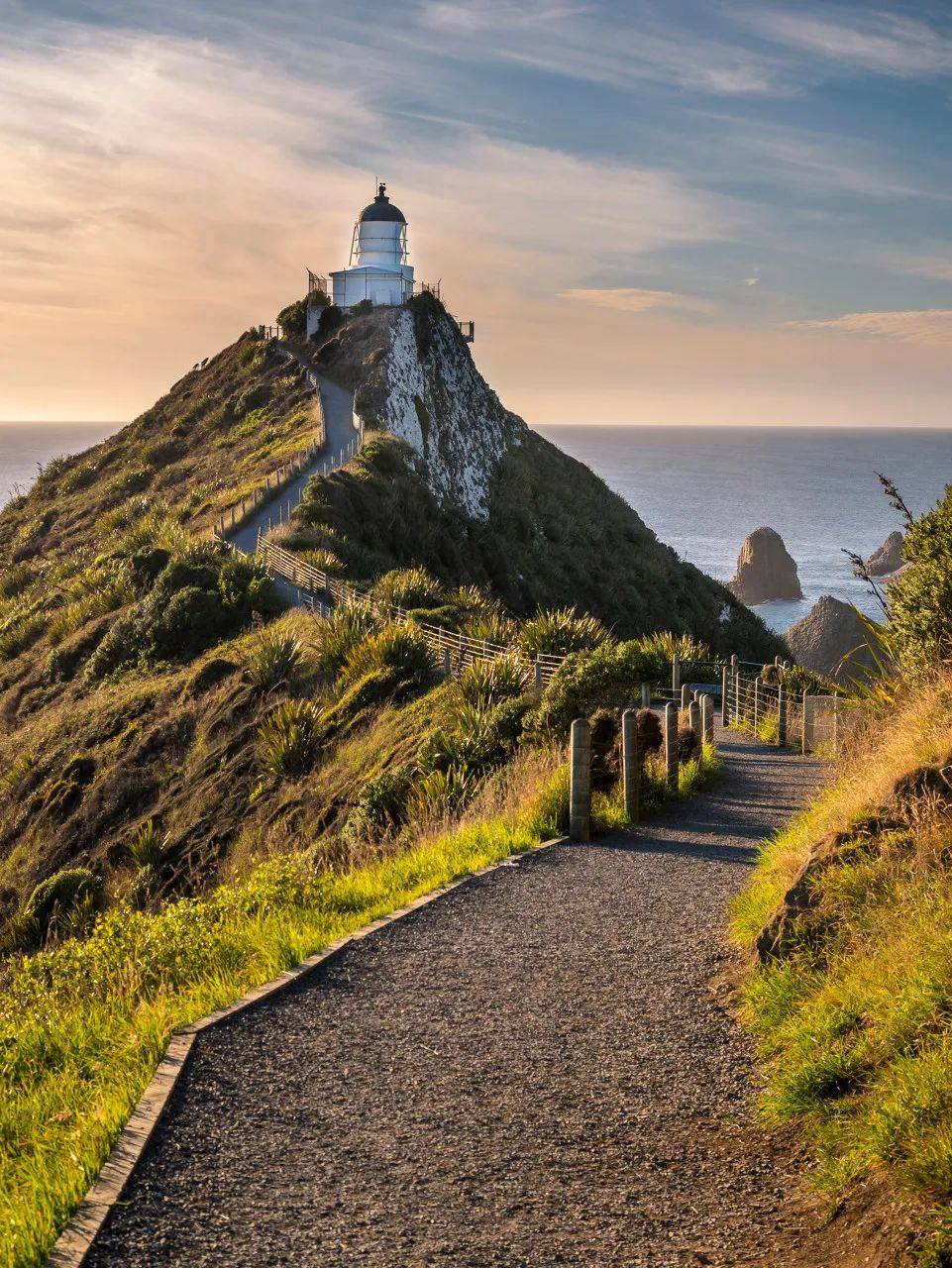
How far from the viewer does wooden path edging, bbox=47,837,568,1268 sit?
487 centimetres

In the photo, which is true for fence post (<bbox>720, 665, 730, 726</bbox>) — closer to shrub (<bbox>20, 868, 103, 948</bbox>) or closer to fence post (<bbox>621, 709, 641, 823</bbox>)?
fence post (<bbox>621, 709, 641, 823</bbox>)

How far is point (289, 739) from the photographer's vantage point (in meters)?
20.4

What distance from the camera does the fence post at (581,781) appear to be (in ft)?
38.8

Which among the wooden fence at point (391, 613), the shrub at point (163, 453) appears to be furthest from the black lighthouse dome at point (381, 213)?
the wooden fence at point (391, 613)

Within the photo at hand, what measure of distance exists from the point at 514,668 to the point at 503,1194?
43.7 feet

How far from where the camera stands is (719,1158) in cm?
549

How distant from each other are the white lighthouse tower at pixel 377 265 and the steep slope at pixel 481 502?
260 centimetres

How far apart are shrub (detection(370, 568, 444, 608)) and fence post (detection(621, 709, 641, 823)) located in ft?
46.4

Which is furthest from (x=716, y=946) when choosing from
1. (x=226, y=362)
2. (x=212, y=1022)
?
(x=226, y=362)

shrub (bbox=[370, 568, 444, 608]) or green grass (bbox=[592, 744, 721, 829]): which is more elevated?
shrub (bbox=[370, 568, 444, 608])

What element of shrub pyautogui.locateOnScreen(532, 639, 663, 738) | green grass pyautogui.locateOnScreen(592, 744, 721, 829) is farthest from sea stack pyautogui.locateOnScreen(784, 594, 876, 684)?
green grass pyautogui.locateOnScreen(592, 744, 721, 829)

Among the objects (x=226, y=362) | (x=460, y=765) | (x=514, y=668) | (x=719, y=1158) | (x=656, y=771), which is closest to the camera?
(x=719, y=1158)

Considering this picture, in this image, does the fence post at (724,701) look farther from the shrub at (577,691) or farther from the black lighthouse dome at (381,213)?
the black lighthouse dome at (381,213)

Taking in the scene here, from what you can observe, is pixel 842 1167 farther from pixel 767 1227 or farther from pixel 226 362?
pixel 226 362
